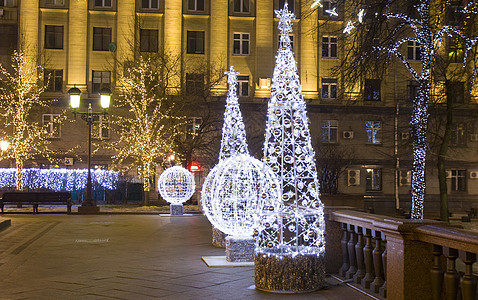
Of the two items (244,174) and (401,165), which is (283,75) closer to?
(244,174)

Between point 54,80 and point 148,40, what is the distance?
23.8 feet

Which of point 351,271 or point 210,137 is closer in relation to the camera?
point 351,271

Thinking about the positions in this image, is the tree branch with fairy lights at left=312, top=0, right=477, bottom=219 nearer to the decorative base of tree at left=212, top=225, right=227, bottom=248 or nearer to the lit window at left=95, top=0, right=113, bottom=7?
the decorative base of tree at left=212, top=225, right=227, bottom=248

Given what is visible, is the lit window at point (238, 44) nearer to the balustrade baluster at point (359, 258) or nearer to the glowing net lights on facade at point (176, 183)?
the glowing net lights on facade at point (176, 183)

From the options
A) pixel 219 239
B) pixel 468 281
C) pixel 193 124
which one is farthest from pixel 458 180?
pixel 468 281

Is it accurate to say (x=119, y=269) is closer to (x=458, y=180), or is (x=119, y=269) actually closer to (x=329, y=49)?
(x=329, y=49)

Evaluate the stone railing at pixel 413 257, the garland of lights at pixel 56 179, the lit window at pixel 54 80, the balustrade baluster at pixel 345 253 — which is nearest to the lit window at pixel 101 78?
the lit window at pixel 54 80

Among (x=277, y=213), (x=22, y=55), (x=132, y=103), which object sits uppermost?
(x=22, y=55)

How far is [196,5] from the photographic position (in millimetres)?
43906

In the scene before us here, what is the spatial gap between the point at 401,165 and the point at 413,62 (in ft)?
26.3

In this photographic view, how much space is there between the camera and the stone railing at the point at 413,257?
5633 millimetres

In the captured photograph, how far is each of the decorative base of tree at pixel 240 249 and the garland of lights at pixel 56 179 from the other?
92.9 ft

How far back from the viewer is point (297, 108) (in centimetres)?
931

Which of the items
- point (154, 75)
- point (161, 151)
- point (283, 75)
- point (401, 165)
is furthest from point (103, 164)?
point (283, 75)
